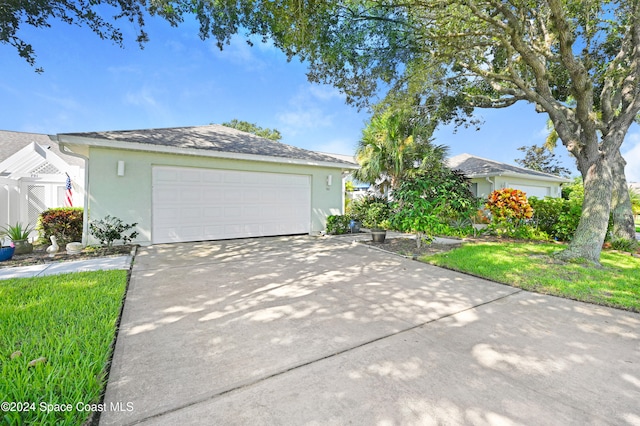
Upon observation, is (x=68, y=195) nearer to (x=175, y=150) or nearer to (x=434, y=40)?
(x=175, y=150)

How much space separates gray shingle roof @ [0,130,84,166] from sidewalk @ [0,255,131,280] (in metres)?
9.78

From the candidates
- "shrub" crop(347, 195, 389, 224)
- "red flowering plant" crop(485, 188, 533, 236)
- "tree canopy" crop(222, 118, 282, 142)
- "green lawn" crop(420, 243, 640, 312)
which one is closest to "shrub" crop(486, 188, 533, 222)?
"red flowering plant" crop(485, 188, 533, 236)

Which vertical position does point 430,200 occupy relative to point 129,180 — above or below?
below

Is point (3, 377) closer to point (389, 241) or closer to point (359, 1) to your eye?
point (359, 1)

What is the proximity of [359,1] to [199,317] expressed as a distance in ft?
18.4

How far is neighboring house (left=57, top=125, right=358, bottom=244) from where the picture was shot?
700 centimetres

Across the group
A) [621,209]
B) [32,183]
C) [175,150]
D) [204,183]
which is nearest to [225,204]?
[204,183]

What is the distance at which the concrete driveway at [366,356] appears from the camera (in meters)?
1.76

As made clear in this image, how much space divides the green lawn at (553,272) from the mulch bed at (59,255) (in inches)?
275

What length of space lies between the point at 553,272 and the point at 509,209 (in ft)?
14.4

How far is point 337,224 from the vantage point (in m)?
10.1

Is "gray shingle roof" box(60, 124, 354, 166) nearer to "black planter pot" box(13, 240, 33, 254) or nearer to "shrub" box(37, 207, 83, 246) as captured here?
"shrub" box(37, 207, 83, 246)

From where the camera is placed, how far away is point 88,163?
6.81m

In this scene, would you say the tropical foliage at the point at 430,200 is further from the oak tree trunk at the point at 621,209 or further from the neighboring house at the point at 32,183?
the neighboring house at the point at 32,183
